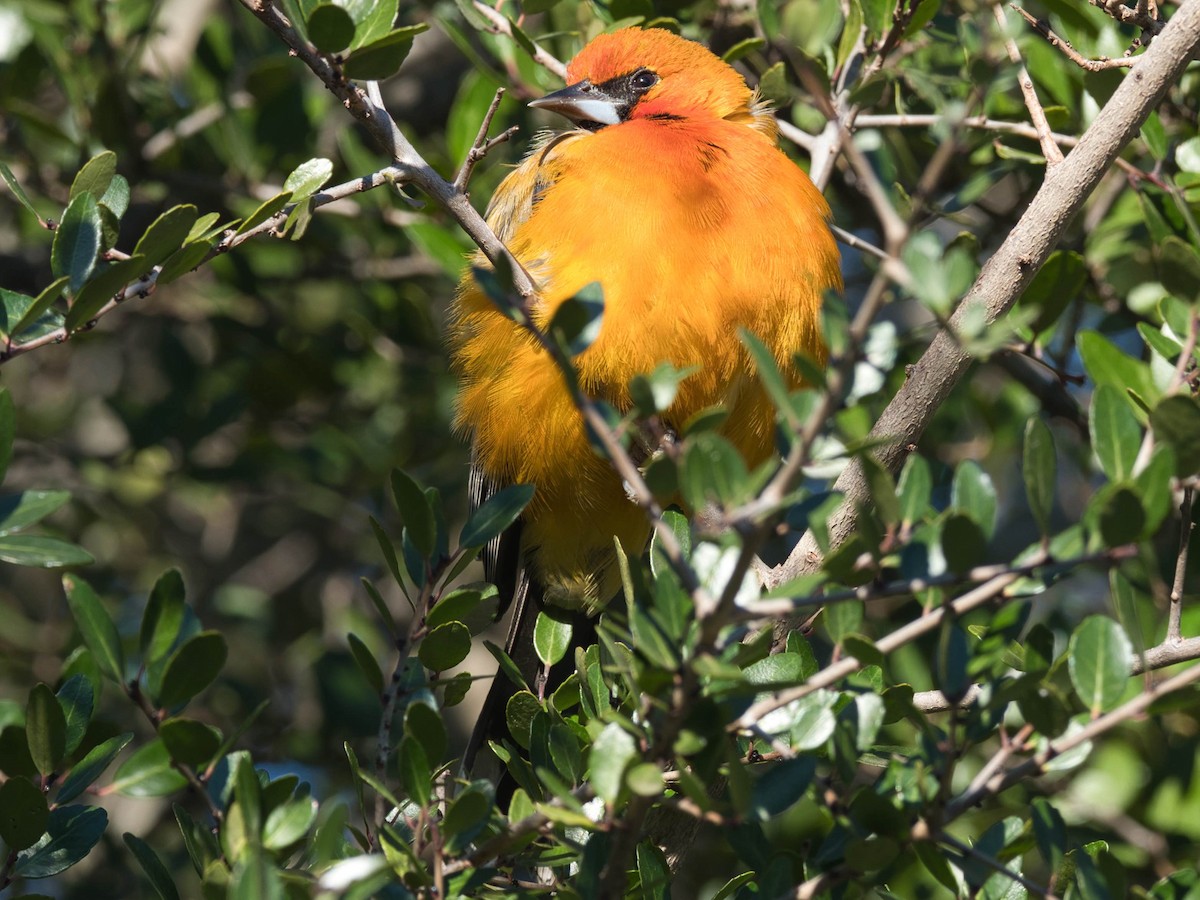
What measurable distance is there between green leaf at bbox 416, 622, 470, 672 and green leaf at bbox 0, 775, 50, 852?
65 centimetres

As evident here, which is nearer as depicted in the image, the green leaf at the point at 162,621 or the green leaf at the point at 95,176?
the green leaf at the point at 162,621

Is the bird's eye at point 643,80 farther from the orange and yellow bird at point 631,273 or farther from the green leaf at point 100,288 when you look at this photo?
the green leaf at point 100,288

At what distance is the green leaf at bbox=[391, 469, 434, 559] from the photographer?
2.20m

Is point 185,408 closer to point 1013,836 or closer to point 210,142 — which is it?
point 210,142

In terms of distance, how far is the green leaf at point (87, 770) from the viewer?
2.12 metres

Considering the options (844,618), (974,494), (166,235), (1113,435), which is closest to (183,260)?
(166,235)

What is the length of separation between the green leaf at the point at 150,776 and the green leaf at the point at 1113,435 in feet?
4.65

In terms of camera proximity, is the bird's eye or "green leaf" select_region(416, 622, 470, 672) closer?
"green leaf" select_region(416, 622, 470, 672)

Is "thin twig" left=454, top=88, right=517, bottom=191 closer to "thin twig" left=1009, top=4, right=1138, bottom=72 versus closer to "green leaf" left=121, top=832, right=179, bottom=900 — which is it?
"thin twig" left=1009, top=4, right=1138, bottom=72

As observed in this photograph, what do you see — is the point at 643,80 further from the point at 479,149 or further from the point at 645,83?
the point at 479,149


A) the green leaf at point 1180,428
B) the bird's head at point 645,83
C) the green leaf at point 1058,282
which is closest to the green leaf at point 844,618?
A: the green leaf at point 1180,428

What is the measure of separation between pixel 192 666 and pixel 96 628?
147 mm

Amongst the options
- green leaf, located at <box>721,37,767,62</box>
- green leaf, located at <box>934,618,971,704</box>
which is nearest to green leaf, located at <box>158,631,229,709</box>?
green leaf, located at <box>934,618,971,704</box>

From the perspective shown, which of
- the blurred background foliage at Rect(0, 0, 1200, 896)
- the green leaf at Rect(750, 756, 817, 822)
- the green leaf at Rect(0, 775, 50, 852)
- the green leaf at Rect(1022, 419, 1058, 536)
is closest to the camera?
the green leaf at Rect(1022, 419, 1058, 536)
